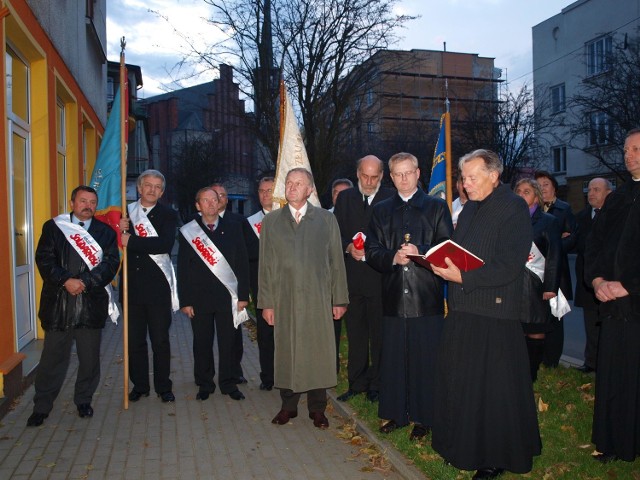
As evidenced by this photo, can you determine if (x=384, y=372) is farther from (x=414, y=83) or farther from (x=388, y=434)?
(x=414, y=83)

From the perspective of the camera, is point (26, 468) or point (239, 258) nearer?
point (26, 468)

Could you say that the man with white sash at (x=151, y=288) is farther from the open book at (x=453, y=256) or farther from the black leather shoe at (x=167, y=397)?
the open book at (x=453, y=256)

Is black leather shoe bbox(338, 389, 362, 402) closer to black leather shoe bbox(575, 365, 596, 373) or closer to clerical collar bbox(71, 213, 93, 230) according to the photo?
black leather shoe bbox(575, 365, 596, 373)

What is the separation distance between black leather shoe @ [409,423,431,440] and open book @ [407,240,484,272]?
5.70ft

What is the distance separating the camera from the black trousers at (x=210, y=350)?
7012 millimetres

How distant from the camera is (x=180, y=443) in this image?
5586mm

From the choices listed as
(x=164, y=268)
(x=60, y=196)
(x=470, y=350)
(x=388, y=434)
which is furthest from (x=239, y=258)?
(x=60, y=196)

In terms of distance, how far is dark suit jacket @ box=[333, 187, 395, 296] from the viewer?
6.73m

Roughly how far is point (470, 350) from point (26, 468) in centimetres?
334

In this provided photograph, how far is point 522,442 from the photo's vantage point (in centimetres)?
438

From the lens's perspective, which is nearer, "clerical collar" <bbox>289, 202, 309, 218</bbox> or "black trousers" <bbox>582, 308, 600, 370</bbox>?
"clerical collar" <bbox>289, 202, 309, 218</bbox>

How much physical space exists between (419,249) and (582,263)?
3636mm

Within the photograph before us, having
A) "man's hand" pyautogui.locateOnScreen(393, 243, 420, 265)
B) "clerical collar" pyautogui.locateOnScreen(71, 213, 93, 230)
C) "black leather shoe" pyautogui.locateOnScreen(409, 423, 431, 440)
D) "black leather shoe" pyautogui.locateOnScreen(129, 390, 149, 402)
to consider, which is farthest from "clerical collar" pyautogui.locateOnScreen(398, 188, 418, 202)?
"black leather shoe" pyautogui.locateOnScreen(129, 390, 149, 402)

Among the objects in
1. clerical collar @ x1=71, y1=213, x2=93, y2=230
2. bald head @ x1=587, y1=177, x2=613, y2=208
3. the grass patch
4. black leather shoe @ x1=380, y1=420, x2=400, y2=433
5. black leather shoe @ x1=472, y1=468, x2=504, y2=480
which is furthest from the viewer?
bald head @ x1=587, y1=177, x2=613, y2=208
